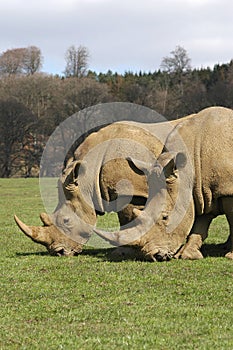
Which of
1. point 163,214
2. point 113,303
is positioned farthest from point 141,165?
point 113,303

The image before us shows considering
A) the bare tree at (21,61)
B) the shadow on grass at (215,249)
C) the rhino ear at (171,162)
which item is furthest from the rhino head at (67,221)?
the bare tree at (21,61)

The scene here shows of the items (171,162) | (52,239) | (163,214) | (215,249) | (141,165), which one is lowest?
(215,249)

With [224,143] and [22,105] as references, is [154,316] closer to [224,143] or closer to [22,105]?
[224,143]

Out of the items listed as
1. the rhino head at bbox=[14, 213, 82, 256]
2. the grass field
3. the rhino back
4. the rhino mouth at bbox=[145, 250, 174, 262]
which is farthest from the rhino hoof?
the rhino head at bbox=[14, 213, 82, 256]

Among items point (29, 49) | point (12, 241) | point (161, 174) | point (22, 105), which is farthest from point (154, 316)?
point (29, 49)

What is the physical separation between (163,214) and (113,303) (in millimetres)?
3025

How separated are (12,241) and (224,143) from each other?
20.2 ft

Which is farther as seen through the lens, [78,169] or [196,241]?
[78,169]

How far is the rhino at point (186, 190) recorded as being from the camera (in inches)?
449

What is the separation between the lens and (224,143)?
39.6 feet

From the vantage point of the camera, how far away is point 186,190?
39.0 feet

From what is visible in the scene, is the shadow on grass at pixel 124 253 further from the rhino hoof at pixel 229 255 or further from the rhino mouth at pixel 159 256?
the rhino hoof at pixel 229 255

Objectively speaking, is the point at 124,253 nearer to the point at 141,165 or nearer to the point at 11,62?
the point at 141,165

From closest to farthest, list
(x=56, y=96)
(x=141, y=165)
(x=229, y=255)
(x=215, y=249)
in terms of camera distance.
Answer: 1. (x=141, y=165)
2. (x=229, y=255)
3. (x=215, y=249)
4. (x=56, y=96)
